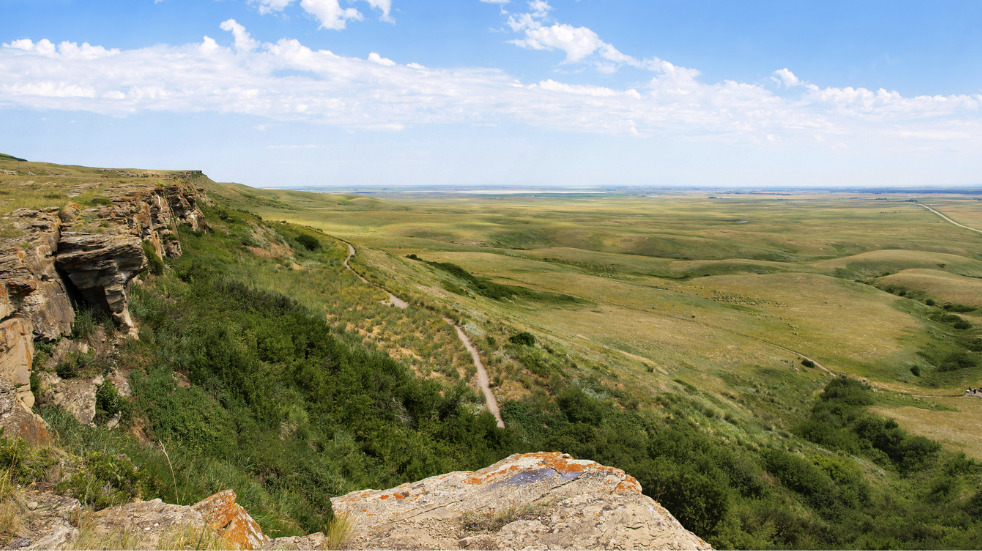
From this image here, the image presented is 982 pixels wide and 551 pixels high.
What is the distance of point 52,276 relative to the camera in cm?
917

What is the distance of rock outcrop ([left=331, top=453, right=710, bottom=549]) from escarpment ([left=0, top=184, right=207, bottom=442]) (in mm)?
5186

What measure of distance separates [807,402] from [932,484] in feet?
34.5

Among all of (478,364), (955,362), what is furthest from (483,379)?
(955,362)

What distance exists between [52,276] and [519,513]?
1085 cm

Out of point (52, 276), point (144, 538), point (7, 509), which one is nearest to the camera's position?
point (7, 509)

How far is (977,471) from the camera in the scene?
20797 millimetres

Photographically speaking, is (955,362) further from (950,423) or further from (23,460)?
(23,460)

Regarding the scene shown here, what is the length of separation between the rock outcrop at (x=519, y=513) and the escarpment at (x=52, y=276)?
5186mm

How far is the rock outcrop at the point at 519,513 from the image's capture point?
616cm

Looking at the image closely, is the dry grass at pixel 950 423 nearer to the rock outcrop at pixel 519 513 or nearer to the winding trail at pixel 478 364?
the winding trail at pixel 478 364

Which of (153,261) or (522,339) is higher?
(153,261)

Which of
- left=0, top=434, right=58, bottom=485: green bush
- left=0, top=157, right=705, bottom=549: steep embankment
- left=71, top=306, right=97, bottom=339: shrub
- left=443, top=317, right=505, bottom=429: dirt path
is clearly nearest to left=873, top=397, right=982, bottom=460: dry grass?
left=443, top=317, right=505, bottom=429: dirt path

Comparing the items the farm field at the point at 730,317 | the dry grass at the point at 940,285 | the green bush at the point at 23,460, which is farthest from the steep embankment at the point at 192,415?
the dry grass at the point at 940,285

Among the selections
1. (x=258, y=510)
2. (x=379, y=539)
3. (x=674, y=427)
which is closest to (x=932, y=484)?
(x=674, y=427)
